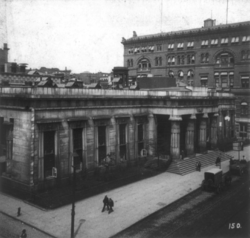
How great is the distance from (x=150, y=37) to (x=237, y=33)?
19774 millimetres

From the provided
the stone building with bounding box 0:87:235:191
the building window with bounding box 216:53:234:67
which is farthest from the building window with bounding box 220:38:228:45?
the stone building with bounding box 0:87:235:191

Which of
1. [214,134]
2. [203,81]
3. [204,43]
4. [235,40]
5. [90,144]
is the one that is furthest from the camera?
[203,81]

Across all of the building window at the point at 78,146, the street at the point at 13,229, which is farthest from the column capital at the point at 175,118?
the street at the point at 13,229

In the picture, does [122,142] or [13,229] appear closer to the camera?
[13,229]

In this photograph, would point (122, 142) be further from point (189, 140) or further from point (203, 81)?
point (203, 81)

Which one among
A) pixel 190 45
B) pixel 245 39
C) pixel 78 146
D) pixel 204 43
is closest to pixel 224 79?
pixel 245 39

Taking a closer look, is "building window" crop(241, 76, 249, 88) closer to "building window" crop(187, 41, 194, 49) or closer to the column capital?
"building window" crop(187, 41, 194, 49)

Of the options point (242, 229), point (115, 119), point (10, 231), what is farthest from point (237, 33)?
point (10, 231)

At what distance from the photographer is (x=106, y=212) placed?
835 inches

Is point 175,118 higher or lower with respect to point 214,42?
lower

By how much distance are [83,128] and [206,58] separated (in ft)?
132

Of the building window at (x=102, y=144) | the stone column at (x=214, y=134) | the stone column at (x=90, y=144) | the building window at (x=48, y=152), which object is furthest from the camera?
the stone column at (x=214, y=134)

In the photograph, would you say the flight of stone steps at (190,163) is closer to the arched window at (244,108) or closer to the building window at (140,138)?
the building window at (140,138)

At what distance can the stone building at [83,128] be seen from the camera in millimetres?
23672
